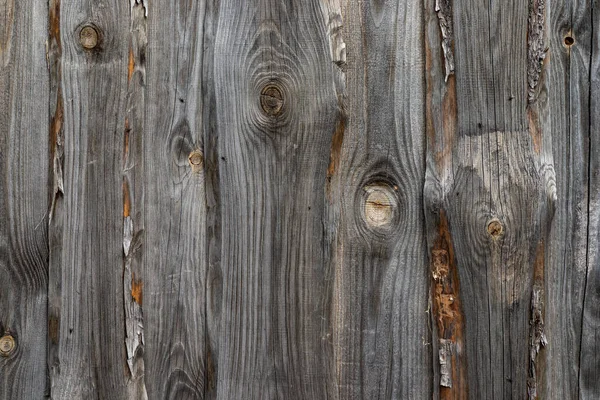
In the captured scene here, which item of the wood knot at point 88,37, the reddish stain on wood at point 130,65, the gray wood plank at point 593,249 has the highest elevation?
the wood knot at point 88,37

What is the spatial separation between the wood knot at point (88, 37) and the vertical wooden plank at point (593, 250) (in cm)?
140

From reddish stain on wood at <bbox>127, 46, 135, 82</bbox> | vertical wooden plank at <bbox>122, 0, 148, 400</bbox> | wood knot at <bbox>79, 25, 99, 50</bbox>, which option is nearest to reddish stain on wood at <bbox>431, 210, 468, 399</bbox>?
vertical wooden plank at <bbox>122, 0, 148, 400</bbox>

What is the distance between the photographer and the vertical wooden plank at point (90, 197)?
63.5 inches

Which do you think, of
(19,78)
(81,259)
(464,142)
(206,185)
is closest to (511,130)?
(464,142)

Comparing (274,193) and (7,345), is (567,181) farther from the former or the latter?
(7,345)

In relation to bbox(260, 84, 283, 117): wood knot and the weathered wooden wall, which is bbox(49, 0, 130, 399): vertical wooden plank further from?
bbox(260, 84, 283, 117): wood knot

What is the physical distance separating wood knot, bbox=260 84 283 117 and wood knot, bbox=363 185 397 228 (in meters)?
0.34

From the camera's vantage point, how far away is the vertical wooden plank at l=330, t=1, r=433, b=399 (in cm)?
155

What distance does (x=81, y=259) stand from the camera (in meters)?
1.61

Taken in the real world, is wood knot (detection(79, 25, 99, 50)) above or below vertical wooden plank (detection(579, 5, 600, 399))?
above

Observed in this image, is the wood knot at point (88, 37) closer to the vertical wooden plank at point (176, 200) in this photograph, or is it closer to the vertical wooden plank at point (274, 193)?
the vertical wooden plank at point (176, 200)

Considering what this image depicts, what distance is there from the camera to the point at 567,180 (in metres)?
1.54

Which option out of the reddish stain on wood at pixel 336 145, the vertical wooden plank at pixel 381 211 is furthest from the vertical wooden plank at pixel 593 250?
the reddish stain on wood at pixel 336 145

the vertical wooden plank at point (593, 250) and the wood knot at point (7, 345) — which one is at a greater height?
the vertical wooden plank at point (593, 250)
